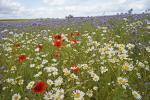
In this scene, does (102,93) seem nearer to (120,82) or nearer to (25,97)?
(120,82)

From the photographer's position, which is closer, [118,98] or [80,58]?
[118,98]

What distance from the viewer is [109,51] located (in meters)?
4.34

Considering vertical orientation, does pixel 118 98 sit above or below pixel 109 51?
below

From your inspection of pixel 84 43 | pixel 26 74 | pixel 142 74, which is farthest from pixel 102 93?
pixel 84 43

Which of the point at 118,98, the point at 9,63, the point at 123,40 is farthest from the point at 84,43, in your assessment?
the point at 118,98

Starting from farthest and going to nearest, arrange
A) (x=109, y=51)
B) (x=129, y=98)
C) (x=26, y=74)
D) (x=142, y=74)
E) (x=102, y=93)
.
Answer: (x=26, y=74)
(x=142, y=74)
(x=109, y=51)
(x=102, y=93)
(x=129, y=98)

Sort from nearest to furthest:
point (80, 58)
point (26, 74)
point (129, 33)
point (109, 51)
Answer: point (109, 51), point (26, 74), point (80, 58), point (129, 33)

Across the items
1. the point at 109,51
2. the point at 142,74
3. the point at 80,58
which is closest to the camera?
the point at 109,51

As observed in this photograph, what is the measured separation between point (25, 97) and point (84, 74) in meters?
1.08

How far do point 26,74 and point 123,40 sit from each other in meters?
3.08

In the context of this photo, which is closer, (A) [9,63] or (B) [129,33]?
(A) [9,63]

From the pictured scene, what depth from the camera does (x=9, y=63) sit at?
585 centimetres

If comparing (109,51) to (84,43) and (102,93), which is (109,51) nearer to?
(102,93)

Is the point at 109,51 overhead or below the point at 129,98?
overhead
